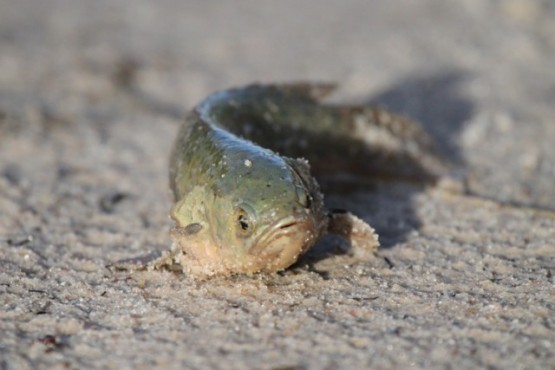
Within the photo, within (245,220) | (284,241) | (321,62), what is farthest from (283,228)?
(321,62)

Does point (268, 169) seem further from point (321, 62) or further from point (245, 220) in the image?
point (321, 62)

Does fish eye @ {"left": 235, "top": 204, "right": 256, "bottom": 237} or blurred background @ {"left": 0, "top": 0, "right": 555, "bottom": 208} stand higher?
blurred background @ {"left": 0, "top": 0, "right": 555, "bottom": 208}

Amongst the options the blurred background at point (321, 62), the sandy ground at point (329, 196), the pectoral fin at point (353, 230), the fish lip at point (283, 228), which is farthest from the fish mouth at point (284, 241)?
the blurred background at point (321, 62)

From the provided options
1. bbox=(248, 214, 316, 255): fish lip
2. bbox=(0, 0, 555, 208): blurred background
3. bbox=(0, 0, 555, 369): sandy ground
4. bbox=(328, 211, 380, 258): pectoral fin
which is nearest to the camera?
bbox=(0, 0, 555, 369): sandy ground

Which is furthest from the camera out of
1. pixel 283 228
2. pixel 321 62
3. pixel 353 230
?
pixel 321 62

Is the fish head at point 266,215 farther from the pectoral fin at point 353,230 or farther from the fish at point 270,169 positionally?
the pectoral fin at point 353,230

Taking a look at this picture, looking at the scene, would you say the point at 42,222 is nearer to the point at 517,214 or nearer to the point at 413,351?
the point at 413,351

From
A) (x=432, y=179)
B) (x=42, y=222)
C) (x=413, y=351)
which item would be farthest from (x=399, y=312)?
(x=42, y=222)

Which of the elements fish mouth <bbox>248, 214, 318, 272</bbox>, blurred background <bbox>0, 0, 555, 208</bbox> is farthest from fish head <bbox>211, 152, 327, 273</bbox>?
blurred background <bbox>0, 0, 555, 208</bbox>

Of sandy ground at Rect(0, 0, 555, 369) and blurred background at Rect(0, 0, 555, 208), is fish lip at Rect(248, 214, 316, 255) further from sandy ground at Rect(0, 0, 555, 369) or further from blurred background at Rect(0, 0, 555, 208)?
blurred background at Rect(0, 0, 555, 208)
